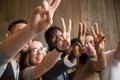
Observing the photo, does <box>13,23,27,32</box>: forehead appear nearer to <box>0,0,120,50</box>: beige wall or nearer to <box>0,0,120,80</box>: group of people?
<box>0,0,120,80</box>: group of people

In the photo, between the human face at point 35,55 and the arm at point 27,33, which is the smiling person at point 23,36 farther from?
the human face at point 35,55

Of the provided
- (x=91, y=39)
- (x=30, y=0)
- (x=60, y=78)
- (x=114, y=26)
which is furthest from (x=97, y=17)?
(x=60, y=78)

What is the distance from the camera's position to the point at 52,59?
1200 millimetres

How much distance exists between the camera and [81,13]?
275cm

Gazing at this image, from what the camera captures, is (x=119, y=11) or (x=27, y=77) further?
(x=119, y=11)

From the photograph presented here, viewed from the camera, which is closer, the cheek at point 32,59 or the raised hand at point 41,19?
the raised hand at point 41,19

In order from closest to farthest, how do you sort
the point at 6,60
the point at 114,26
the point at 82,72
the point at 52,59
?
the point at 6,60 < the point at 52,59 < the point at 82,72 < the point at 114,26

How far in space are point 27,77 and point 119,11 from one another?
178 cm

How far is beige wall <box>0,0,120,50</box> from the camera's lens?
8.73 feet

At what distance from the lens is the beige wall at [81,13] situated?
2660 millimetres

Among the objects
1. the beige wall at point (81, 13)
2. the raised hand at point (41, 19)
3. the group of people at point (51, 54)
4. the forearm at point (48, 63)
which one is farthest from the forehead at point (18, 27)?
the beige wall at point (81, 13)

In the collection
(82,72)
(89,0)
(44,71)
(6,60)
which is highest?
(89,0)

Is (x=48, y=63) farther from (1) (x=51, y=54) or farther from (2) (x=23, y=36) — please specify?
(2) (x=23, y=36)

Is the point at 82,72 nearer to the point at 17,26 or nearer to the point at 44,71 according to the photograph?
the point at 44,71
